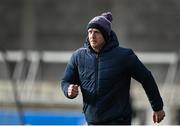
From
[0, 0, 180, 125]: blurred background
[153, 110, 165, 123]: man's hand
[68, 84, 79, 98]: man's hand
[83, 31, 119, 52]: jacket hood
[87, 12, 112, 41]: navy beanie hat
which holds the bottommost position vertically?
[0, 0, 180, 125]: blurred background

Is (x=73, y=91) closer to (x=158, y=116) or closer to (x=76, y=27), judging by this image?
(x=158, y=116)

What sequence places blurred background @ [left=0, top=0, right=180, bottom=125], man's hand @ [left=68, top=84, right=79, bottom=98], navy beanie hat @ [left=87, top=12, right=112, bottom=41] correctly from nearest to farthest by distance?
1. man's hand @ [left=68, top=84, right=79, bottom=98]
2. navy beanie hat @ [left=87, top=12, right=112, bottom=41]
3. blurred background @ [left=0, top=0, right=180, bottom=125]

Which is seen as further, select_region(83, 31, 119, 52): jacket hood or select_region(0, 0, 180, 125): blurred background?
select_region(0, 0, 180, 125): blurred background

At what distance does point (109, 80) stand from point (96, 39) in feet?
0.95

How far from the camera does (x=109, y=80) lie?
5.75 m

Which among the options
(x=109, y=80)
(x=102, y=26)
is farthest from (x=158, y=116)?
(x=102, y=26)

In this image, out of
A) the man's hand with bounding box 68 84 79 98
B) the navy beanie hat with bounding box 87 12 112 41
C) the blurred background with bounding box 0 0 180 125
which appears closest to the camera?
the man's hand with bounding box 68 84 79 98

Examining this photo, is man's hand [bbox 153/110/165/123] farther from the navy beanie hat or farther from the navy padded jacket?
the navy beanie hat

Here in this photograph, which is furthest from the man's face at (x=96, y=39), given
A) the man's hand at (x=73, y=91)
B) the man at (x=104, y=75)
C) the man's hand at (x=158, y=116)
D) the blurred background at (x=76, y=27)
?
the blurred background at (x=76, y=27)

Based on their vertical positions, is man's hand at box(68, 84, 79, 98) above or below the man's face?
below

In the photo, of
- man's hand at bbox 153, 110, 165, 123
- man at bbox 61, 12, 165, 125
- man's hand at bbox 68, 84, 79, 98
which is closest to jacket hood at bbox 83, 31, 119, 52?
man at bbox 61, 12, 165, 125

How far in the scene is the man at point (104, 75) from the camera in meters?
5.73

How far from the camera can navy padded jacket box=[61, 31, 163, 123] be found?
→ 573 cm

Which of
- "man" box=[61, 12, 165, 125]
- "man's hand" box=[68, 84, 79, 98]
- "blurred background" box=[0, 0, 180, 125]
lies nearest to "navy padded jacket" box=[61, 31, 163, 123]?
"man" box=[61, 12, 165, 125]
